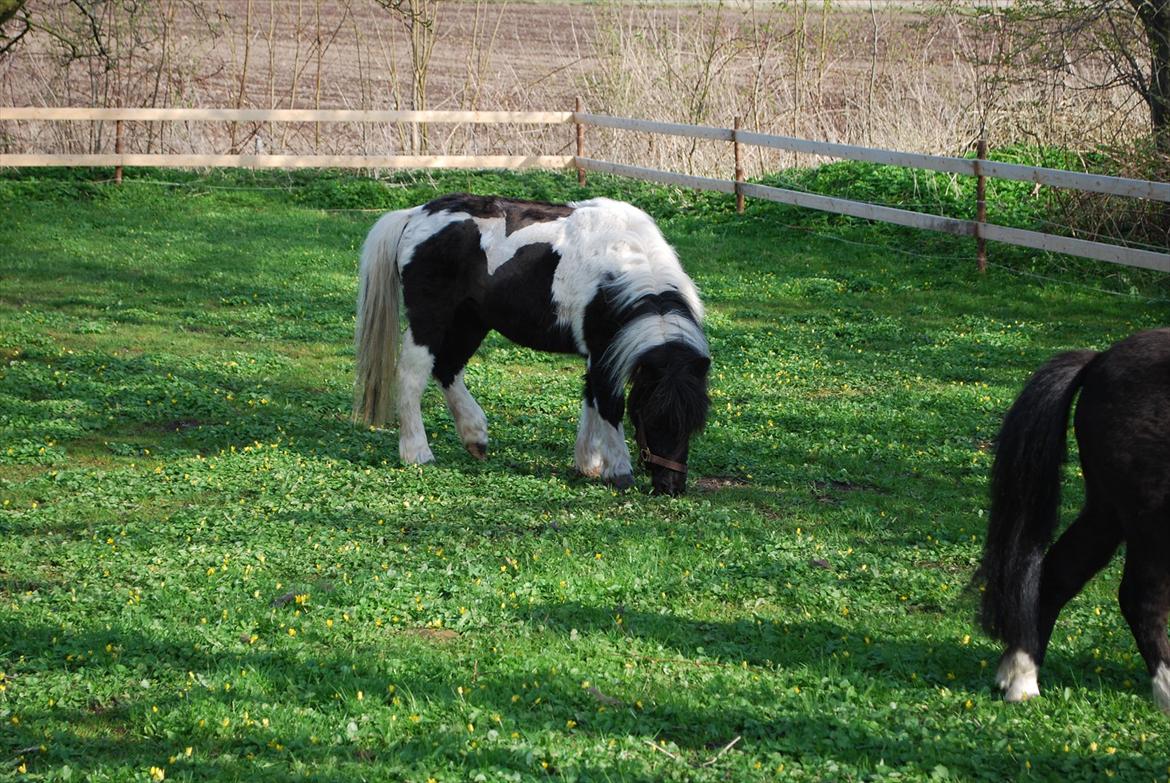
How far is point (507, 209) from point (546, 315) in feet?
2.87

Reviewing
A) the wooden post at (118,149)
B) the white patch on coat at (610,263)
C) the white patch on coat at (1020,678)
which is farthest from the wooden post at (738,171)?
the white patch on coat at (1020,678)

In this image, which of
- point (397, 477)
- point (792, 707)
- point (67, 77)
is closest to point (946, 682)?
point (792, 707)

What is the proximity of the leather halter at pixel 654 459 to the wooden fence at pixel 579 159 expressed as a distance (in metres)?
7.28

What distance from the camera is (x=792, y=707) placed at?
4609mm

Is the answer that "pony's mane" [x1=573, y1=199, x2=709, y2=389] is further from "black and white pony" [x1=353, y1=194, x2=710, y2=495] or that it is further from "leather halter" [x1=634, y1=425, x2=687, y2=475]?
"leather halter" [x1=634, y1=425, x2=687, y2=475]

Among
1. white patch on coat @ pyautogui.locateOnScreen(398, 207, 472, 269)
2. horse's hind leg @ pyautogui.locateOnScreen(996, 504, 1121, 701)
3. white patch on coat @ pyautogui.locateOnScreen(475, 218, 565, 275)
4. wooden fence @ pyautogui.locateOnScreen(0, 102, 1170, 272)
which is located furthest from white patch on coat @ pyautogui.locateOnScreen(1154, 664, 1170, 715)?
wooden fence @ pyautogui.locateOnScreen(0, 102, 1170, 272)

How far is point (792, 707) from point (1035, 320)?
8601mm

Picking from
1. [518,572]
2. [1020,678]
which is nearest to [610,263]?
[518,572]

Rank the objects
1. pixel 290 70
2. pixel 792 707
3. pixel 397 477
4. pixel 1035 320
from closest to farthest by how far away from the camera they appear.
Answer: pixel 792 707, pixel 397 477, pixel 1035 320, pixel 290 70

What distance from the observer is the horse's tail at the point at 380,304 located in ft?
27.7

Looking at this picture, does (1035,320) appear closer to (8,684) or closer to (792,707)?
(792,707)

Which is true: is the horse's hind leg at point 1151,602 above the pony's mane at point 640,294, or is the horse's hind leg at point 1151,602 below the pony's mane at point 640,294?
below

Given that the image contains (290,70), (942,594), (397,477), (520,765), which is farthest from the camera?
(290,70)

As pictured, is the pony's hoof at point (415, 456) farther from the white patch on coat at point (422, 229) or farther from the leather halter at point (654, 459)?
the leather halter at point (654, 459)
